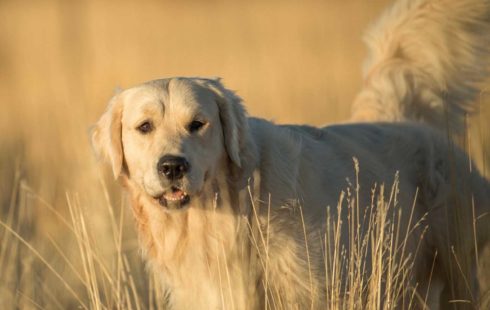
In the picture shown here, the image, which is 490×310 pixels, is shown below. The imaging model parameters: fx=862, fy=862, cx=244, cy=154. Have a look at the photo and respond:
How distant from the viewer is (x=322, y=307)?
13.4ft

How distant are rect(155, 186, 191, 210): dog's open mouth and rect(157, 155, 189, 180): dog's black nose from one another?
11cm

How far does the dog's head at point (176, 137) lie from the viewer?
4.01m

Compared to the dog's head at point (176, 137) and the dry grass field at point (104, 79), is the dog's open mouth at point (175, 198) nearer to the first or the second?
the dog's head at point (176, 137)

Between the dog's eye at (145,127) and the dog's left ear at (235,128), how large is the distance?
0.37 m

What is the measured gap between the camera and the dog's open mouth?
13.4ft

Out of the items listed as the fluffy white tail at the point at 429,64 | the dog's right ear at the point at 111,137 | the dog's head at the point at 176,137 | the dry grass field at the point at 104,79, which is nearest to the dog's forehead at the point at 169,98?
the dog's head at the point at 176,137

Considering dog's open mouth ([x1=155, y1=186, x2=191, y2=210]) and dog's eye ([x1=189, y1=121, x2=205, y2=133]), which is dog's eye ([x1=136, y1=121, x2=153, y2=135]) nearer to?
dog's eye ([x1=189, y1=121, x2=205, y2=133])

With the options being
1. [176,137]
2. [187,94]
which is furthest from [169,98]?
[176,137]

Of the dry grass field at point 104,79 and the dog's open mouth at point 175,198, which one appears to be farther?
the dry grass field at point 104,79

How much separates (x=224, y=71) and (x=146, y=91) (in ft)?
27.4

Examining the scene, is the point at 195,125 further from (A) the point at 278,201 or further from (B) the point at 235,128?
(A) the point at 278,201

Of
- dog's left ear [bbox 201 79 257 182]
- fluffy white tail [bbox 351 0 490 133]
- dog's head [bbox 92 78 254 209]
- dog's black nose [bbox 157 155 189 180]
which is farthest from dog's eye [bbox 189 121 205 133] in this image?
fluffy white tail [bbox 351 0 490 133]

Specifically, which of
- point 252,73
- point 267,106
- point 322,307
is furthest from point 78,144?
point 322,307

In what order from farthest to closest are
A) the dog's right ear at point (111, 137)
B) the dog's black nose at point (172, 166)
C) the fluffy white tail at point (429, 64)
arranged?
the fluffy white tail at point (429, 64) < the dog's right ear at point (111, 137) < the dog's black nose at point (172, 166)
